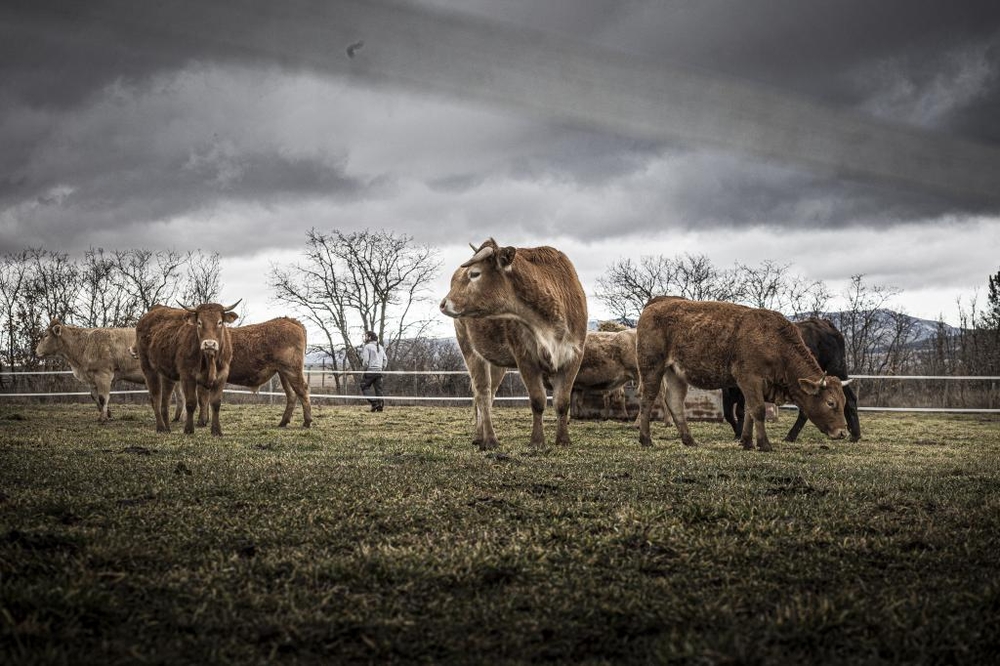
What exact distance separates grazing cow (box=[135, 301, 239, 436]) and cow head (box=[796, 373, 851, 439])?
28.2 feet

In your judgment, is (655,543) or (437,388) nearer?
(655,543)

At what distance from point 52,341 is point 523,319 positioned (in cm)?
1443

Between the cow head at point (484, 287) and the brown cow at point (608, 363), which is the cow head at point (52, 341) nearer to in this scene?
the brown cow at point (608, 363)

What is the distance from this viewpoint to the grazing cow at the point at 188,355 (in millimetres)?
11016

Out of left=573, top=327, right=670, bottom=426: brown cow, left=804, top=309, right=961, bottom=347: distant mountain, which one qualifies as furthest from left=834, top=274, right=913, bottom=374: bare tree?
left=573, top=327, right=670, bottom=426: brown cow

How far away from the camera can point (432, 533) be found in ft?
13.0

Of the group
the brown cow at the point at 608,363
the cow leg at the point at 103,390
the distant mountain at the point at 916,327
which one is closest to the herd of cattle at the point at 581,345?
the brown cow at the point at 608,363

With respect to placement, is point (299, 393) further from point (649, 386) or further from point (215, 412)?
point (649, 386)

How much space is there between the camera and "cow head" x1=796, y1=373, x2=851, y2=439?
9516mm

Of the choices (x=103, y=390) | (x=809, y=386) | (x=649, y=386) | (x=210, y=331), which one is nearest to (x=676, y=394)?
(x=649, y=386)

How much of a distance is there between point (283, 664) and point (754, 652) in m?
1.58

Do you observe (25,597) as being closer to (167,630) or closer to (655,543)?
(167,630)

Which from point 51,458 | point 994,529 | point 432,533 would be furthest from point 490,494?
point 51,458

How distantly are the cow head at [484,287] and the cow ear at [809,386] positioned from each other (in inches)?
164
